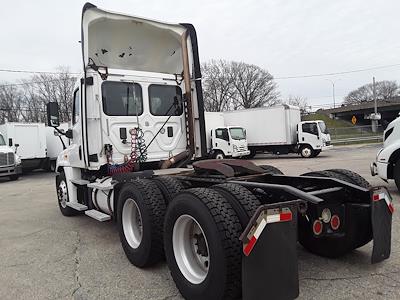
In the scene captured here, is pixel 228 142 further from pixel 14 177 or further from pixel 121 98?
pixel 121 98

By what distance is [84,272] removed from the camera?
172 inches

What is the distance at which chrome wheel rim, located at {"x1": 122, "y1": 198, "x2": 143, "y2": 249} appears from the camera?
15.3 feet

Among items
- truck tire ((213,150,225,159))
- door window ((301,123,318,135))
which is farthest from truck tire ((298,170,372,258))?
door window ((301,123,318,135))

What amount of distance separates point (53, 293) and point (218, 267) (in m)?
1.89

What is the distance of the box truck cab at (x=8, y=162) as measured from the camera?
56.6 feet

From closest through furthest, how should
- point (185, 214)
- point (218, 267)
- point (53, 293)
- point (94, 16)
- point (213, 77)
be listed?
1. point (218, 267)
2. point (185, 214)
3. point (53, 293)
4. point (94, 16)
5. point (213, 77)

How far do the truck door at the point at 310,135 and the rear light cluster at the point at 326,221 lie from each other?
64.0 ft

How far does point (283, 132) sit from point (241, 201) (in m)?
20.7

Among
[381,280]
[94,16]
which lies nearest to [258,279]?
[381,280]

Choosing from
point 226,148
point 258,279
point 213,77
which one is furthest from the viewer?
point 213,77

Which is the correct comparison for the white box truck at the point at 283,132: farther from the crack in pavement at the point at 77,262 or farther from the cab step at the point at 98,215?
the crack in pavement at the point at 77,262

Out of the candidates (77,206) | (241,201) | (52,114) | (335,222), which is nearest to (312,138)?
(77,206)

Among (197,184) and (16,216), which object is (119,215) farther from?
(16,216)

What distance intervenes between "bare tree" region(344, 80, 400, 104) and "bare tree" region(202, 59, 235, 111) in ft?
136
